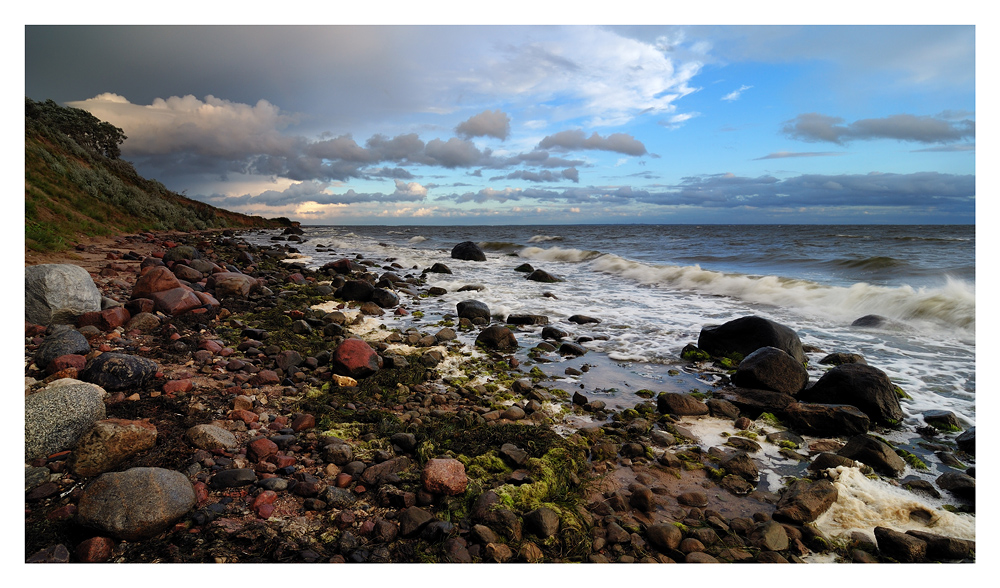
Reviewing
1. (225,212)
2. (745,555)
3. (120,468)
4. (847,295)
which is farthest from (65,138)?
Answer: (847,295)

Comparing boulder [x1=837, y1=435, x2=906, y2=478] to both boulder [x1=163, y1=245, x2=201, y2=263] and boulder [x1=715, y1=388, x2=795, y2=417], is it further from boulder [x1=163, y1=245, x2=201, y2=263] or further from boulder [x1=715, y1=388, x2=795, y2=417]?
boulder [x1=163, y1=245, x2=201, y2=263]

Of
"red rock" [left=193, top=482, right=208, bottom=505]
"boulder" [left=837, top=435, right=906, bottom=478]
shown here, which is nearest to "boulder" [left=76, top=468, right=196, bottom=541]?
"red rock" [left=193, top=482, right=208, bottom=505]

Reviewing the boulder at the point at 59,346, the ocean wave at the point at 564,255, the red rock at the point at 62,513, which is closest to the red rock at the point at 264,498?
the red rock at the point at 62,513

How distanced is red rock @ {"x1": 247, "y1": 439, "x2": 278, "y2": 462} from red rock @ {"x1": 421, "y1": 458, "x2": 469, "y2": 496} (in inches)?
48.8

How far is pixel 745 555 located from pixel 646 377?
10.7 feet

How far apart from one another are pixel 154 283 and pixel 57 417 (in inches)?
192

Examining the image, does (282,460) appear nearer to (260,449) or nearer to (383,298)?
(260,449)

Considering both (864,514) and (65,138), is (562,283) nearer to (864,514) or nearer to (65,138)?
(864,514)

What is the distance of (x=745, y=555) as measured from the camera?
8.99ft

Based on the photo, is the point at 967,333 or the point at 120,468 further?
the point at 967,333

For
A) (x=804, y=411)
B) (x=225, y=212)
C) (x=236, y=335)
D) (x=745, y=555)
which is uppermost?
(x=225, y=212)

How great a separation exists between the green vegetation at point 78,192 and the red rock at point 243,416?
762 centimetres

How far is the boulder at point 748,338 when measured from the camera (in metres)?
6.56

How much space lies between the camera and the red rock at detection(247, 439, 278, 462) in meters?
3.27
